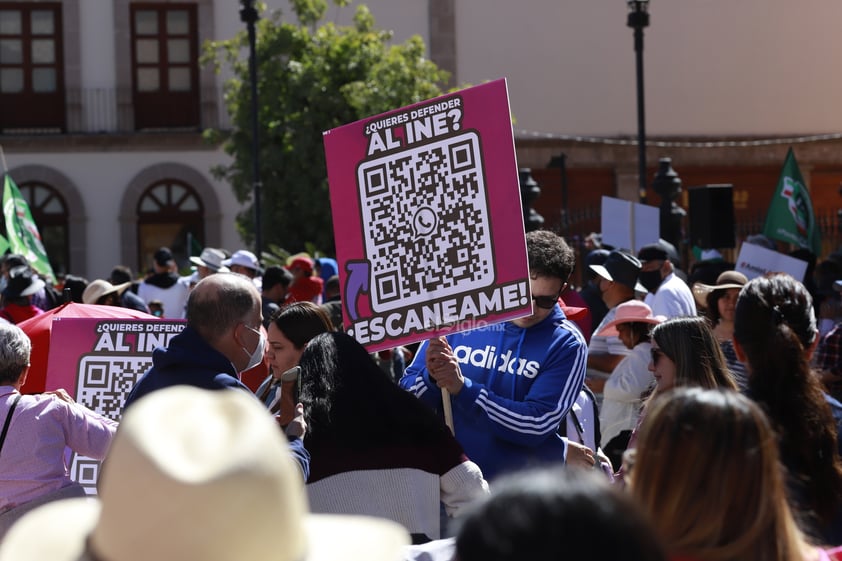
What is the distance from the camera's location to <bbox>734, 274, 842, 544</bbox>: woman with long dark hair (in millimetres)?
3314

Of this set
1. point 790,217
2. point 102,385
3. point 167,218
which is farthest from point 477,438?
point 167,218

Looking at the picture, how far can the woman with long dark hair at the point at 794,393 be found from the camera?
10.9 ft

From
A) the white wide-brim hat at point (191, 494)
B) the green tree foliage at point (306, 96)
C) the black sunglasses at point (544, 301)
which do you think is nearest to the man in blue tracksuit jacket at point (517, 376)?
the black sunglasses at point (544, 301)

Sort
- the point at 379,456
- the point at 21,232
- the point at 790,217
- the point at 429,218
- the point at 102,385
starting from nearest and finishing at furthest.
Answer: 1. the point at 379,456
2. the point at 429,218
3. the point at 102,385
4. the point at 790,217
5. the point at 21,232

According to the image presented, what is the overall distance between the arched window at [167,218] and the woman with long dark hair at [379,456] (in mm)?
22310

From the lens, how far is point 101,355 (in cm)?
529

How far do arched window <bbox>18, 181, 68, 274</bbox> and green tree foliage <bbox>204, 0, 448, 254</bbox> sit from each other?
6.48m

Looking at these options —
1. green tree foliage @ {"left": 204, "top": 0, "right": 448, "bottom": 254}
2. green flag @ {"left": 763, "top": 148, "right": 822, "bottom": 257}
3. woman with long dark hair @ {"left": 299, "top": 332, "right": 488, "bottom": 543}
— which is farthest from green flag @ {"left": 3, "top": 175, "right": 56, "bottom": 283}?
woman with long dark hair @ {"left": 299, "top": 332, "right": 488, "bottom": 543}

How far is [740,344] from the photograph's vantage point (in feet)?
12.6

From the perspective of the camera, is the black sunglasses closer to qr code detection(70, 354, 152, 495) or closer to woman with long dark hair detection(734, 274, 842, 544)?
woman with long dark hair detection(734, 274, 842, 544)

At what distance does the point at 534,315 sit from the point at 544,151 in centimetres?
2195

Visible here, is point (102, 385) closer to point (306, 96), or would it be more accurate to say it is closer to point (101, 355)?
point (101, 355)

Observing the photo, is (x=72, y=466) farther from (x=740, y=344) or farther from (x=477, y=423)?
(x=740, y=344)

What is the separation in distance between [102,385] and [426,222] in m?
1.64
